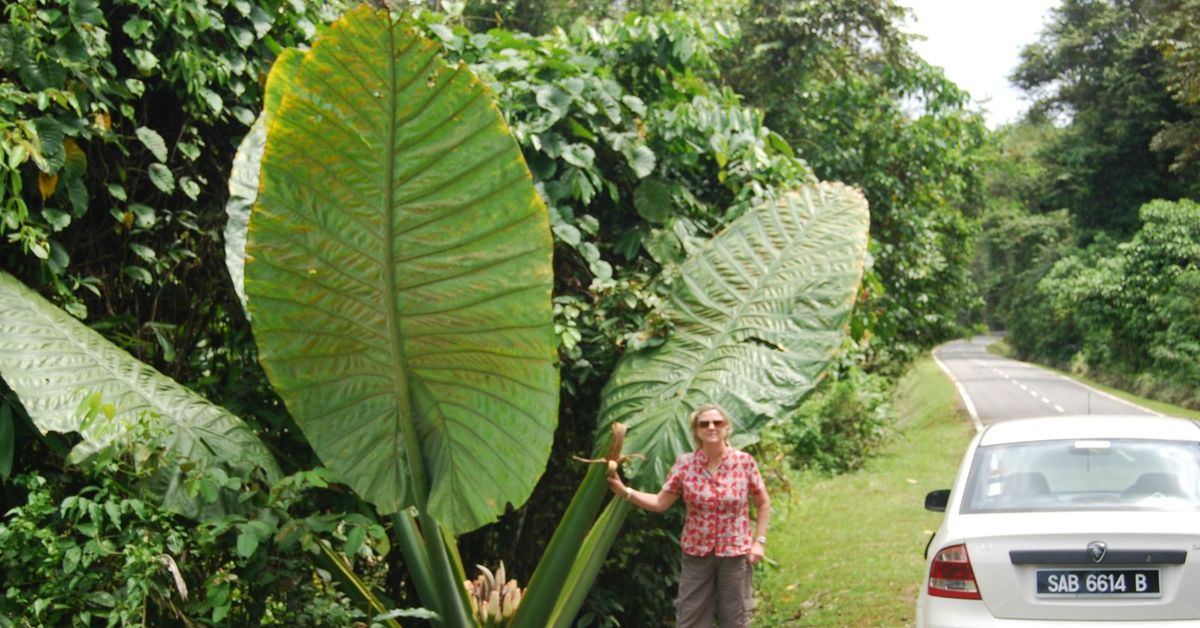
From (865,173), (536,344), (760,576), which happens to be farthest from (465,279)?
(865,173)

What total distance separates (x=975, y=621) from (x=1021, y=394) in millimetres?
29185

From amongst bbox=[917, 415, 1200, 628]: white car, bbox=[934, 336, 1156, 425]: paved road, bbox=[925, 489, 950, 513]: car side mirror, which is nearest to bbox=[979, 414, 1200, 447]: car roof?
bbox=[917, 415, 1200, 628]: white car

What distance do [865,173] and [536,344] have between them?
1267 cm

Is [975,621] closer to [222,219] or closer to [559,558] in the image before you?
[559,558]

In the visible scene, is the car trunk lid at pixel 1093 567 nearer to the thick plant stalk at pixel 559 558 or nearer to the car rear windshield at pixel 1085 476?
the car rear windshield at pixel 1085 476

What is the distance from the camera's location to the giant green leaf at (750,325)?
5723 mm

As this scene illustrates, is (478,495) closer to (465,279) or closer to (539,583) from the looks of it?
(465,279)

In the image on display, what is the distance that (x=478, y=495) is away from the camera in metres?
4.48

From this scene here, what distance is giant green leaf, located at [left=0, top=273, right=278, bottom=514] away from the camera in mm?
4344

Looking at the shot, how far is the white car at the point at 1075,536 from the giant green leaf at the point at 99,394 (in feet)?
9.62

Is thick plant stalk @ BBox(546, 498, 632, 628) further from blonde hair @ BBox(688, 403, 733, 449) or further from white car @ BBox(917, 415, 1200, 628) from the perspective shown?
white car @ BBox(917, 415, 1200, 628)

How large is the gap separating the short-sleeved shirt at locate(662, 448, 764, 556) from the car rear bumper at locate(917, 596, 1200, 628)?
865mm

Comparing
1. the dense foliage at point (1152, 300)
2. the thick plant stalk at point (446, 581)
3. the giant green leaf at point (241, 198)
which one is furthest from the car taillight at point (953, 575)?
the dense foliage at point (1152, 300)

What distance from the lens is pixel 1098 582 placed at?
514cm
